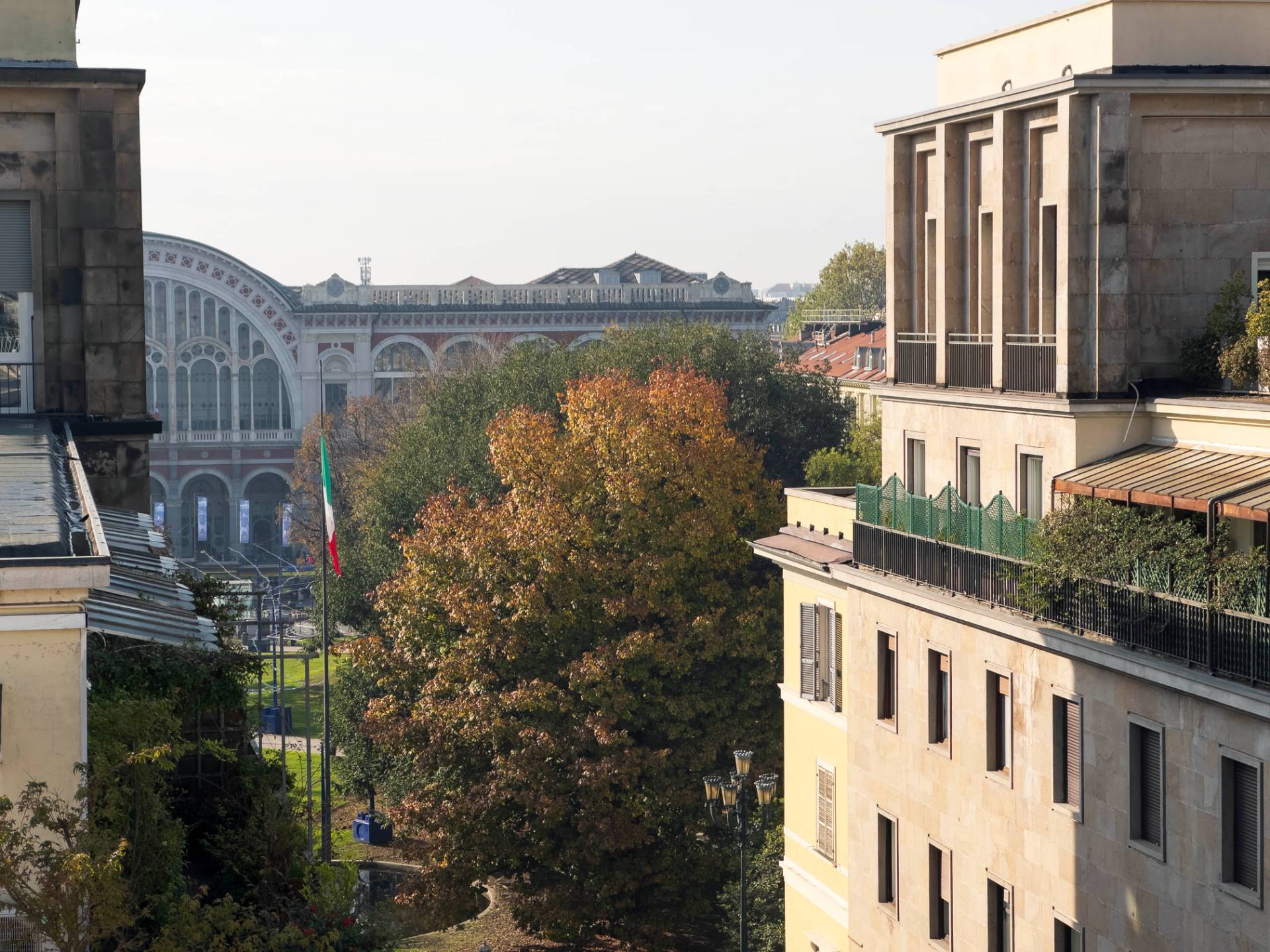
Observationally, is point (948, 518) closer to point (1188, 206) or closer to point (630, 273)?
point (1188, 206)

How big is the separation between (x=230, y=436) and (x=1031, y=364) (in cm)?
8493

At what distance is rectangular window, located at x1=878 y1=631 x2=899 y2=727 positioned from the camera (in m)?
30.9

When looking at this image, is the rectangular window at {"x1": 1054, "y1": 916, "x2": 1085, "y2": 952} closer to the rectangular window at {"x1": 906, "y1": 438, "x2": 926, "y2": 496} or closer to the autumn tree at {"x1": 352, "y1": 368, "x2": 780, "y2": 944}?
the rectangular window at {"x1": 906, "y1": 438, "x2": 926, "y2": 496}

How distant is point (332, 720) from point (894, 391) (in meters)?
29.2

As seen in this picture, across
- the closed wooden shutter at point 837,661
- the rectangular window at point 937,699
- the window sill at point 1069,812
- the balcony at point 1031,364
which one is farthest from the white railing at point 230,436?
the window sill at point 1069,812

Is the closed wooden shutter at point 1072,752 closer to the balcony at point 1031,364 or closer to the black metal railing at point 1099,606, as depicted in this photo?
the black metal railing at point 1099,606

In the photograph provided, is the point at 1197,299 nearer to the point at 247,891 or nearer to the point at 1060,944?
the point at 1060,944

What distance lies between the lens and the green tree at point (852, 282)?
12888cm

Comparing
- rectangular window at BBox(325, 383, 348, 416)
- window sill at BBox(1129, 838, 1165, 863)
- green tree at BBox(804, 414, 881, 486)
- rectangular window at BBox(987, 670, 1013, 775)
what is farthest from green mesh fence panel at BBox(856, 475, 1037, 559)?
rectangular window at BBox(325, 383, 348, 416)

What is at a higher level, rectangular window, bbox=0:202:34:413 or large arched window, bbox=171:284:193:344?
large arched window, bbox=171:284:193:344

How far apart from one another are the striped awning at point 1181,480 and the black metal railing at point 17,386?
1304 cm

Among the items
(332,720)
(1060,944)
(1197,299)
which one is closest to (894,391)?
(1197,299)

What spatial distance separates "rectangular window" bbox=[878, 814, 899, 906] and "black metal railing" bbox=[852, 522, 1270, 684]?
4188 mm

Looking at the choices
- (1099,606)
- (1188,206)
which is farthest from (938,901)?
(1188,206)
